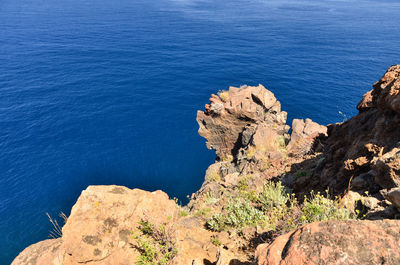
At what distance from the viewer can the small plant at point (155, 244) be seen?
6230 mm

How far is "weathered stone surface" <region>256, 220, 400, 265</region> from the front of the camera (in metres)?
3.15

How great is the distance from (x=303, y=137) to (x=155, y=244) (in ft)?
40.4

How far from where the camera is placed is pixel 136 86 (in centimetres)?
3684

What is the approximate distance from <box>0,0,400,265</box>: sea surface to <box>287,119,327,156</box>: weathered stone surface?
9607mm

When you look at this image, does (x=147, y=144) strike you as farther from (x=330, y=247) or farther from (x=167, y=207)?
(x=330, y=247)

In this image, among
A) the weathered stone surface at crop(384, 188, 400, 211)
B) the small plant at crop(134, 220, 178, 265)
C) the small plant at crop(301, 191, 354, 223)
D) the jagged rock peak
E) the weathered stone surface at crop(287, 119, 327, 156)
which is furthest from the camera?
the jagged rock peak

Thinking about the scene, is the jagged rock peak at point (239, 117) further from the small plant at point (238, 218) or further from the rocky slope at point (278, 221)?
the small plant at point (238, 218)

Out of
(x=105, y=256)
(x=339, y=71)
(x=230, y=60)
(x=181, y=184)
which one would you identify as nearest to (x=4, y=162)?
(x=181, y=184)

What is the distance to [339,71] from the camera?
131 feet

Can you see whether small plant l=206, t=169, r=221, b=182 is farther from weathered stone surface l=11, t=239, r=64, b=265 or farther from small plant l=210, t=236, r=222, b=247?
weathered stone surface l=11, t=239, r=64, b=265

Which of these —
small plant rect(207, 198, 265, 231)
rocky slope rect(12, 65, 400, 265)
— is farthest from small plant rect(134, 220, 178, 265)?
small plant rect(207, 198, 265, 231)

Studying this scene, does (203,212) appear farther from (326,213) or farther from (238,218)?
(326,213)

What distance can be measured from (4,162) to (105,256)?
2352 centimetres

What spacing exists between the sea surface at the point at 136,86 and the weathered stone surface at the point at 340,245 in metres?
17.0
